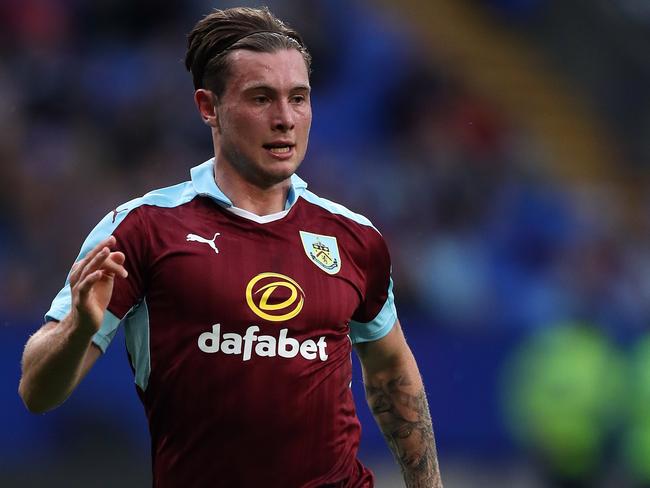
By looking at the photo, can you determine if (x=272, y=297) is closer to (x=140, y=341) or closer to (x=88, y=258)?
(x=140, y=341)

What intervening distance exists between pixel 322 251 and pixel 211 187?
1.22 feet

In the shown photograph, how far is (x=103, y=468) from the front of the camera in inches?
281

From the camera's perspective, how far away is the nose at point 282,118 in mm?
3527

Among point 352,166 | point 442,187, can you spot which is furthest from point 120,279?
point 442,187

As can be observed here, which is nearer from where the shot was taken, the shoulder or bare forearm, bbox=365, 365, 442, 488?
the shoulder

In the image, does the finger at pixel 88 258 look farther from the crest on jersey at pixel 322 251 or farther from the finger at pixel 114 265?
the crest on jersey at pixel 322 251

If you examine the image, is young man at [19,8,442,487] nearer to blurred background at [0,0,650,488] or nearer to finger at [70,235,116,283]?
finger at [70,235,116,283]

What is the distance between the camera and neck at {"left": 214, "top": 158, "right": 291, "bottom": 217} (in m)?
3.65

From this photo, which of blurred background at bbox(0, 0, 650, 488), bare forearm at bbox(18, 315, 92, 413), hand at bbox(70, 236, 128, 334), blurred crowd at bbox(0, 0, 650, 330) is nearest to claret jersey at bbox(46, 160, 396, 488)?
bare forearm at bbox(18, 315, 92, 413)

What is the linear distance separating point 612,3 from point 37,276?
6.55 meters

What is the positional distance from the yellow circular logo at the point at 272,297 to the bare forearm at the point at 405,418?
628mm

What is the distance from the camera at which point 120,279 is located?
3.32 metres

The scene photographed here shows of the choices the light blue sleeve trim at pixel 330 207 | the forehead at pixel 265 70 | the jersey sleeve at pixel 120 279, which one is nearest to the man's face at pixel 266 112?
the forehead at pixel 265 70

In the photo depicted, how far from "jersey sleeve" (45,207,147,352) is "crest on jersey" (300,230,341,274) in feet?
1.60
